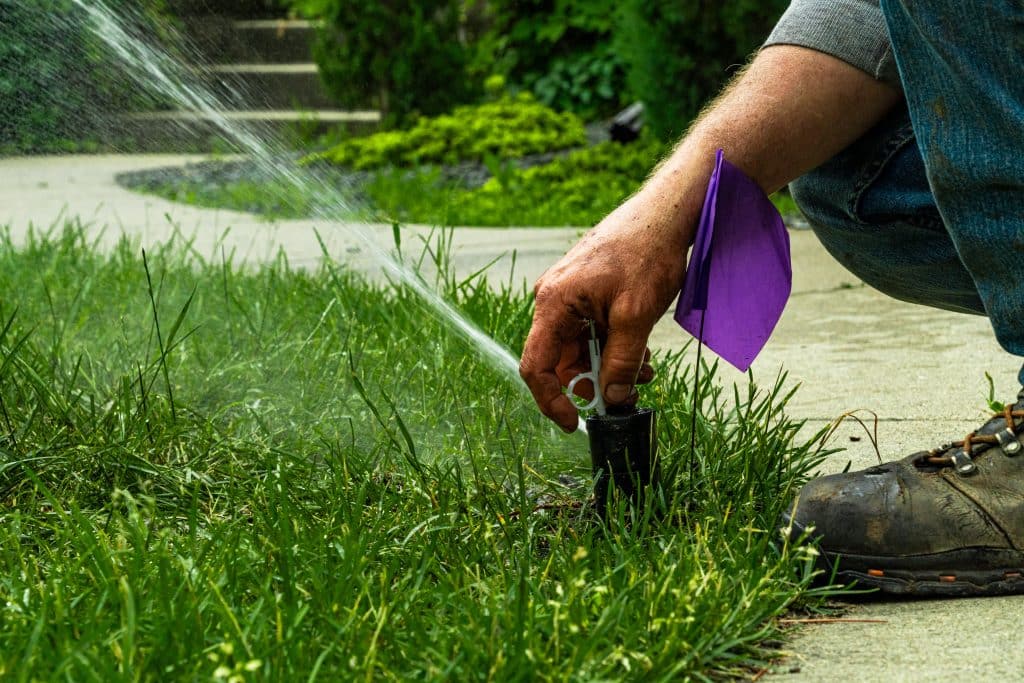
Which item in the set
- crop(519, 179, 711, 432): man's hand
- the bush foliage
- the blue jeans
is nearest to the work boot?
the blue jeans

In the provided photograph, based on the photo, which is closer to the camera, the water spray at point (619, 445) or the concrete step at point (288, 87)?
the water spray at point (619, 445)

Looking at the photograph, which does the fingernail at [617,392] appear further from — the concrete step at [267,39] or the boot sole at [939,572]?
the concrete step at [267,39]

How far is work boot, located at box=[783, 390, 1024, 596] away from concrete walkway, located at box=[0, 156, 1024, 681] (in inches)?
1.4

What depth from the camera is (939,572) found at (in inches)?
64.8

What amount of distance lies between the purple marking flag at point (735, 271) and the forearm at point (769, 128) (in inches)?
1.8

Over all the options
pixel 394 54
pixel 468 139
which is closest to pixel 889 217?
pixel 468 139

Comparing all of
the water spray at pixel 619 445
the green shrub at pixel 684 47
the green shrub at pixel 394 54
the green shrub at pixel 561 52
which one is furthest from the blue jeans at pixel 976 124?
the green shrub at pixel 561 52

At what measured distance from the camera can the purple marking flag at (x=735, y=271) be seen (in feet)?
5.34

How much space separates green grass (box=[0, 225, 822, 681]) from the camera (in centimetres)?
132

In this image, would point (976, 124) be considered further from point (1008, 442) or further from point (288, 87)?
point (288, 87)

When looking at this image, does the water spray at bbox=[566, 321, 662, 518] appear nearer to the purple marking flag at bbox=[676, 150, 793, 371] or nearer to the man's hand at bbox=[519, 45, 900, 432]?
→ the man's hand at bbox=[519, 45, 900, 432]

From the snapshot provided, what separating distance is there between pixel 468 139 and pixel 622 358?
6999 millimetres

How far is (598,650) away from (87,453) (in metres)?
0.98

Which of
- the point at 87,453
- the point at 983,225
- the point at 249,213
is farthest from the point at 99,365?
the point at 249,213
